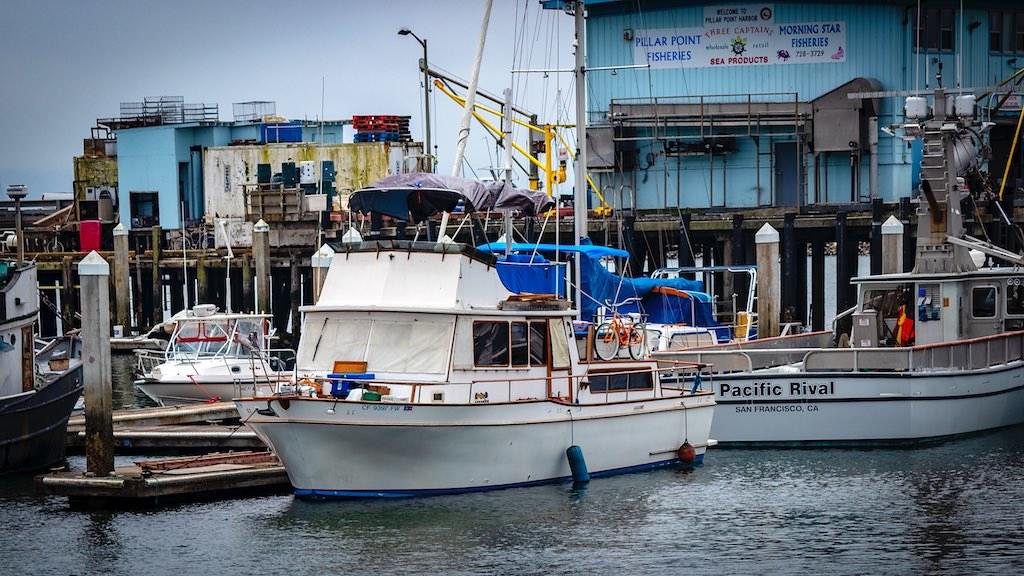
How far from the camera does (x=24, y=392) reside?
2639 cm

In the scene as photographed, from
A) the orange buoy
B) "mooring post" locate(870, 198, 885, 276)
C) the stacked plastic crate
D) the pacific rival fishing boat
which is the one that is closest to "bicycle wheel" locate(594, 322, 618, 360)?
the orange buoy

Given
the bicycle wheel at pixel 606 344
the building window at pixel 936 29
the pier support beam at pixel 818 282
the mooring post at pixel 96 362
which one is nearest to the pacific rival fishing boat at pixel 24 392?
the mooring post at pixel 96 362

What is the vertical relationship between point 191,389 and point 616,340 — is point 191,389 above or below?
below

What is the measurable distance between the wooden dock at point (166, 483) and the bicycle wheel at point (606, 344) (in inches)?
212

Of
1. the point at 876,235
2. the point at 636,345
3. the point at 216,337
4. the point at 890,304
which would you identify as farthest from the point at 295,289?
the point at 636,345

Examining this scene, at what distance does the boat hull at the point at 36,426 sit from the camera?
25.4 metres

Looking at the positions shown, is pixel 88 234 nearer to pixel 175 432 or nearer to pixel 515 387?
pixel 175 432

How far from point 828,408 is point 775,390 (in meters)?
0.96

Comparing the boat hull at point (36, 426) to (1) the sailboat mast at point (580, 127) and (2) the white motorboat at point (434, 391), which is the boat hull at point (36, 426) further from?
(1) the sailboat mast at point (580, 127)

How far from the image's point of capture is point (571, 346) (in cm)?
2384

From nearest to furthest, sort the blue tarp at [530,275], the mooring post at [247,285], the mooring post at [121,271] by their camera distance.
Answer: the blue tarp at [530,275] → the mooring post at [121,271] → the mooring post at [247,285]

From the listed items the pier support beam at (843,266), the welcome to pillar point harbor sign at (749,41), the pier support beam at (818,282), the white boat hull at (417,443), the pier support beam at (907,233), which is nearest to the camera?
the white boat hull at (417,443)

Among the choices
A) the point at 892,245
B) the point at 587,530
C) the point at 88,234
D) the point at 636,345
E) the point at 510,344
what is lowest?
the point at 587,530

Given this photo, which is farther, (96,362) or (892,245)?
(892,245)
